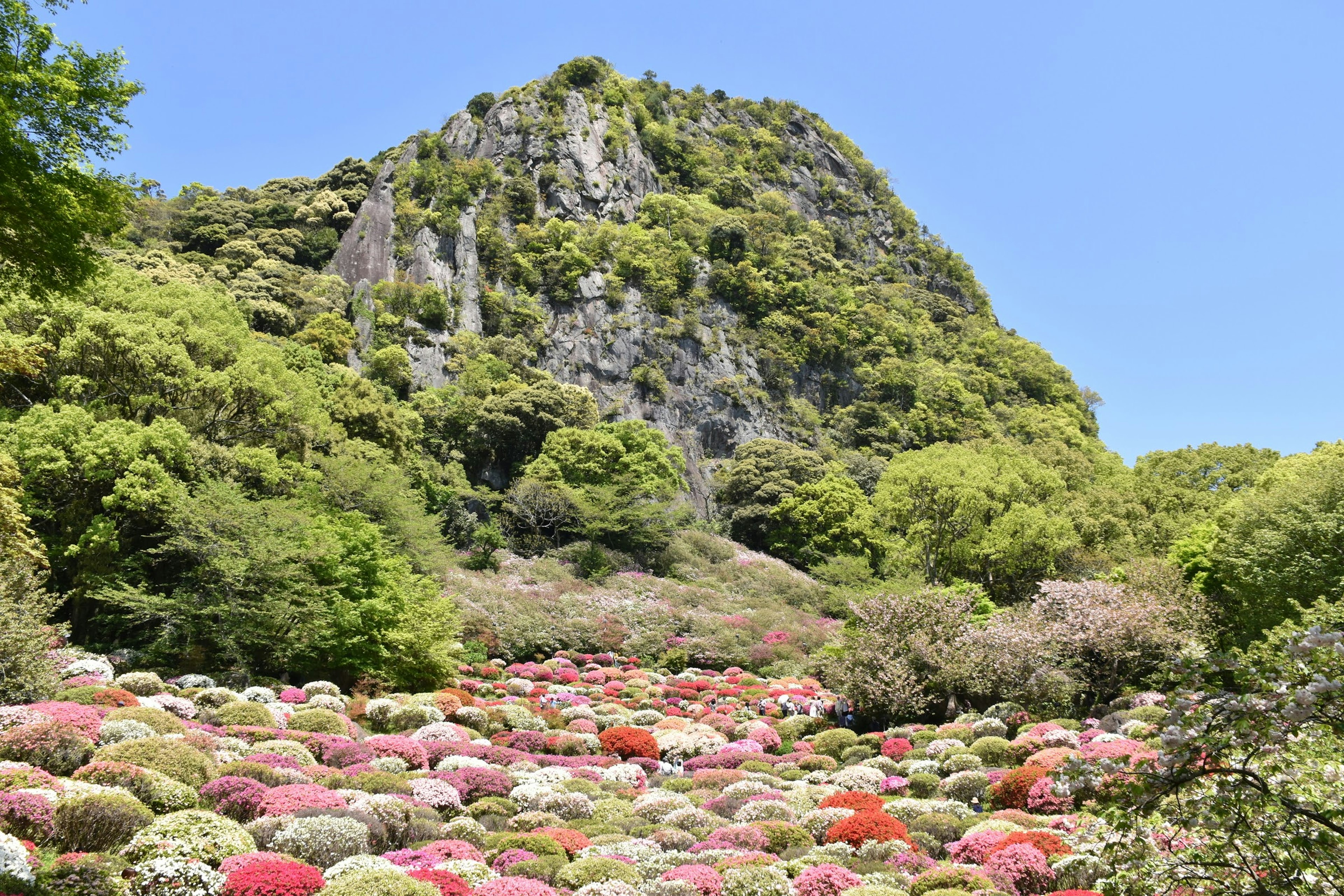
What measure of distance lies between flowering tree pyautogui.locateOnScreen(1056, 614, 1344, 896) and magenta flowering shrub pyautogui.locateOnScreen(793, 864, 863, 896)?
4457 mm

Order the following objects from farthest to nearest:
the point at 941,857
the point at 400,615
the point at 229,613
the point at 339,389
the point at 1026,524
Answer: the point at 339,389
the point at 1026,524
the point at 400,615
the point at 229,613
the point at 941,857

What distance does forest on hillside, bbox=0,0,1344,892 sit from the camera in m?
19.4

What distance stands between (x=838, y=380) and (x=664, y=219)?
23.9m

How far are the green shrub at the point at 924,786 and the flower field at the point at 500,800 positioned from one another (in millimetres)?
47

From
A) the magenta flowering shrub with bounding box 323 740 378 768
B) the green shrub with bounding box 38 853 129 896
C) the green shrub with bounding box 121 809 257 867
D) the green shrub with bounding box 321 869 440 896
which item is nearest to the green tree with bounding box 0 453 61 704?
the magenta flowering shrub with bounding box 323 740 378 768

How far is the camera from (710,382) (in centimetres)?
6700

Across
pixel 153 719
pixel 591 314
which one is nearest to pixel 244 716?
pixel 153 719

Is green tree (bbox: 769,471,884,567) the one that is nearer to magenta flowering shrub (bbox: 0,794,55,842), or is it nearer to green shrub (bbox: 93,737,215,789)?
green shrub (bbox: 93,737,215,789)

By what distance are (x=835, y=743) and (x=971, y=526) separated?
19923 mm

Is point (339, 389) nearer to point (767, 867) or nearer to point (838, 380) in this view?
point (767, 867)

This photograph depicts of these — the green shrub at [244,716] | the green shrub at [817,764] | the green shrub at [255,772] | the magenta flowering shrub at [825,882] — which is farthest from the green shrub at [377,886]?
→ the green shrub at [817,764]

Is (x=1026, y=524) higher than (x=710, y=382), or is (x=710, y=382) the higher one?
(x=710, y=382)

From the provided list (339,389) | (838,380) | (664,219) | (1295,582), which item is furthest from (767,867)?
(664,219)

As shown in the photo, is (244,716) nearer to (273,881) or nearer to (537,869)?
(537,869)
